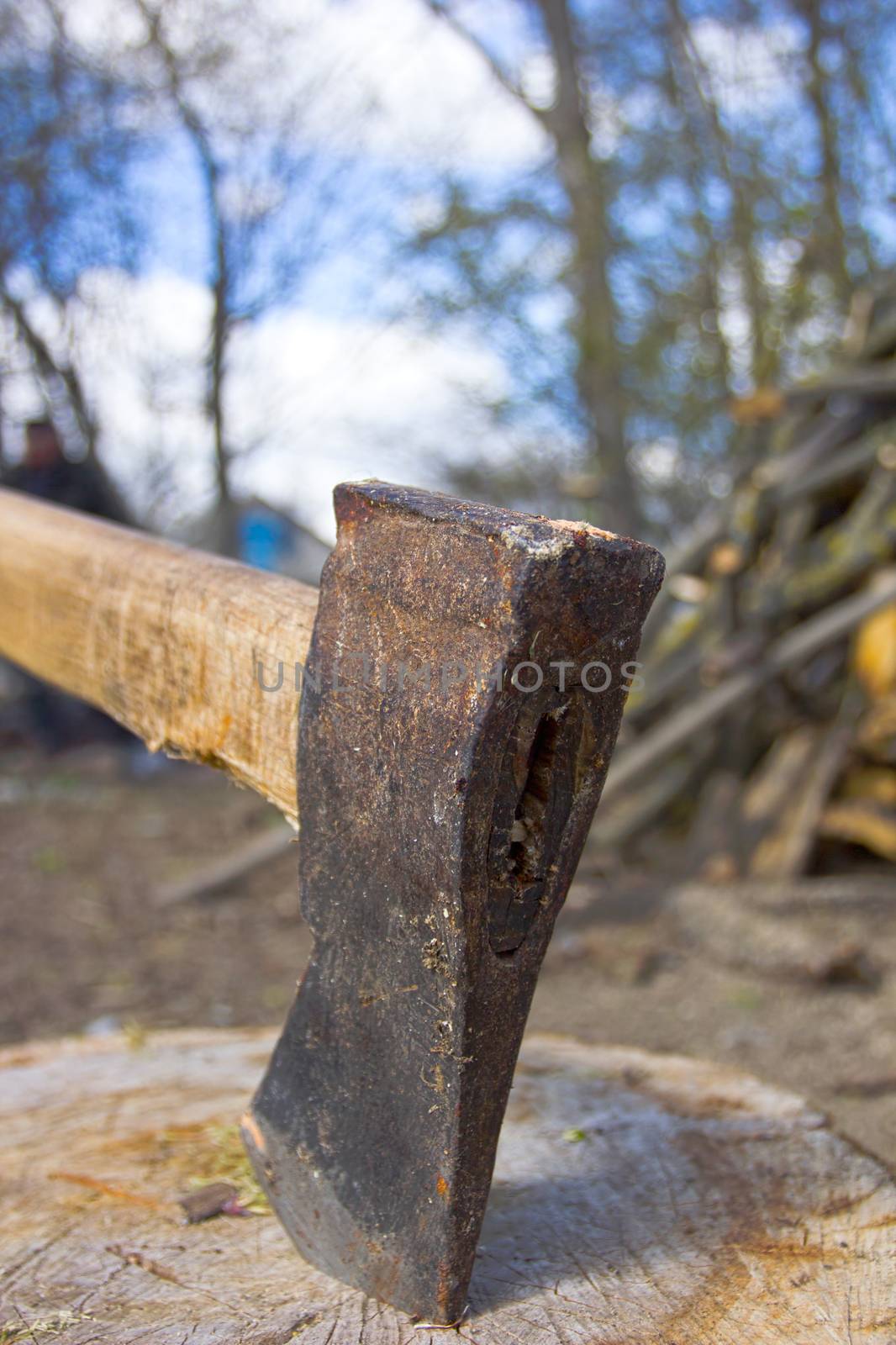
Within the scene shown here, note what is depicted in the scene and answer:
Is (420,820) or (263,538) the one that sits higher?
(420,820)

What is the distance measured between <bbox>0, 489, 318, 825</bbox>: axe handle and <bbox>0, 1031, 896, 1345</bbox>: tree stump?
0.52m

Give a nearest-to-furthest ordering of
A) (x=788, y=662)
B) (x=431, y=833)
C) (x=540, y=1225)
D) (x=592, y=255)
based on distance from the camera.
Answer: (x=431, y=833) → (x=540, y=1225) → (x=788, y=662) → (x=592, y=255)

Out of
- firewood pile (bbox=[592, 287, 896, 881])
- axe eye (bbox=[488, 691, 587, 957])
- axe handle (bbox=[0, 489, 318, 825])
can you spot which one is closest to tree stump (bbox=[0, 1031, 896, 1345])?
axe eye (bbox=[488, 691, 587, 957])

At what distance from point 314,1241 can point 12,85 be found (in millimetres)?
6493

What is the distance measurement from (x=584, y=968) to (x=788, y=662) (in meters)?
1.30

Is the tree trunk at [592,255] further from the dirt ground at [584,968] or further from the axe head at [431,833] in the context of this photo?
the axe head at [431,833]

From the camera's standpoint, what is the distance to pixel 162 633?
4.96 feet

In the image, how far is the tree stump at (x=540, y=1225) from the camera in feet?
3.69

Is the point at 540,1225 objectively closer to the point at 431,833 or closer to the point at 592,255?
the point at 431,833

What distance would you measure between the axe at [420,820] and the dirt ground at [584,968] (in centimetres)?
150

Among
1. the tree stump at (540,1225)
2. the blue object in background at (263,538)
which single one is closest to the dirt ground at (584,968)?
the tree stump at (540,1225)

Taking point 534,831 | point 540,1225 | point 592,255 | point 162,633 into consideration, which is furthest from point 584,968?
point 592,255

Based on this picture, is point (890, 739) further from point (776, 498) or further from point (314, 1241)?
point (314, 1241)

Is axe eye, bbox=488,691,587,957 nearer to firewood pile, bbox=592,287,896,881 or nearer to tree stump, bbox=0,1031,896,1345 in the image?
tree stump, bbox=0,1031,896,1345
